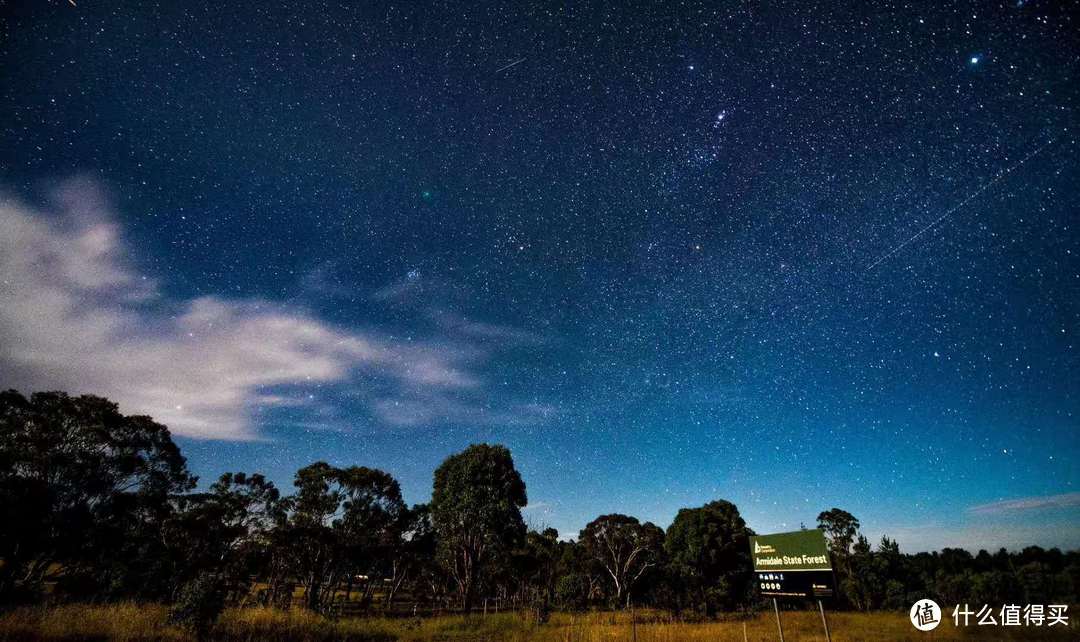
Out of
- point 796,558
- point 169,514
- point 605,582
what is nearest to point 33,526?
point 169,514

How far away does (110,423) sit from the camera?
24.4 m

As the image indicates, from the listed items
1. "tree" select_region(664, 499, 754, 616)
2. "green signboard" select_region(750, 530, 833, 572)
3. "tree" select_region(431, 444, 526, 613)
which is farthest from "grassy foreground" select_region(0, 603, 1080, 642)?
"tree" select_region(664, 499, 754, 616)

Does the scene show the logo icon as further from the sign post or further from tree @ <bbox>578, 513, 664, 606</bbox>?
tree @ <bbox>578, 513, 664, 606</bbox>

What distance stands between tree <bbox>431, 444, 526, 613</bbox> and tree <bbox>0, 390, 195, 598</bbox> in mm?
18121

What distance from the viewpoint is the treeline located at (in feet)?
69.6

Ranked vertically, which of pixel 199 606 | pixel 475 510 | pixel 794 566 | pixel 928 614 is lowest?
pixel 928 614

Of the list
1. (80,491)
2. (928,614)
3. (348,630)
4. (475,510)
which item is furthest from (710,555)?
(80,491)

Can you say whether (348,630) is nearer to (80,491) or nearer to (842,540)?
(80,491)

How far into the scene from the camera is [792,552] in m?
13.2

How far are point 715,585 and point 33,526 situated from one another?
47.8m

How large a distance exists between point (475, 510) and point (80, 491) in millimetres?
23513

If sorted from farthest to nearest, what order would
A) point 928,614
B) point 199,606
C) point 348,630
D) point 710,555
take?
point 710,555, point 928,614, point 348,630, point 199,606

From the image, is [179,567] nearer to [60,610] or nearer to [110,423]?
[110,423]

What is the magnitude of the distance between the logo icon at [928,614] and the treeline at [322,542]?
19.0 meters
